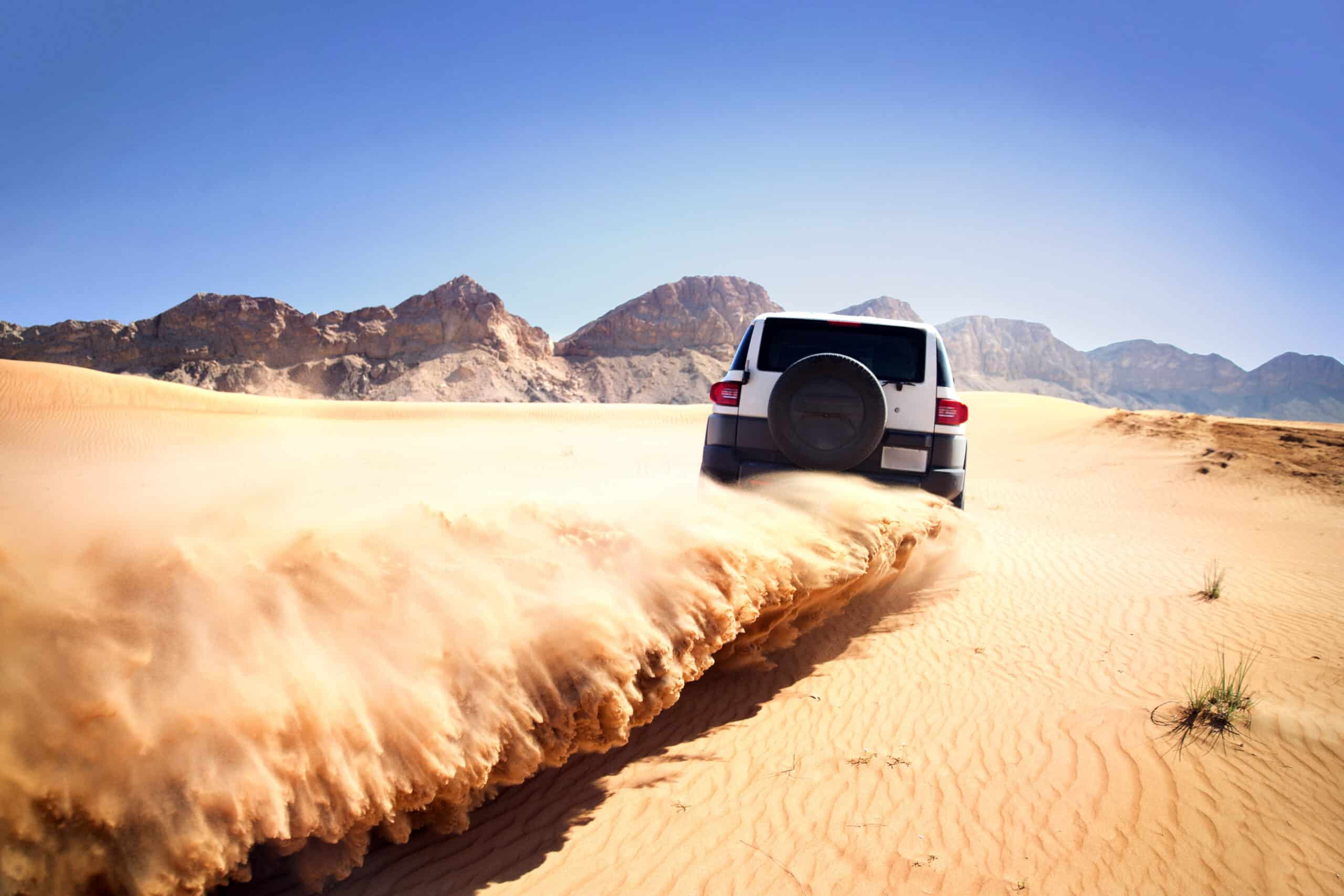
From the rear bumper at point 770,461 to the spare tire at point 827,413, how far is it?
7.2 inches

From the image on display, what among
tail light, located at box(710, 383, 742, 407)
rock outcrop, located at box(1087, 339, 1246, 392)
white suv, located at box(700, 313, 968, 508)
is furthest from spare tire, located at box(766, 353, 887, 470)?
rock outcrop, located at box(1087, 339, 1246, 392)

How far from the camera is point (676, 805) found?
3137 mm

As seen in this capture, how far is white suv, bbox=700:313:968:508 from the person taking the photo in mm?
4883

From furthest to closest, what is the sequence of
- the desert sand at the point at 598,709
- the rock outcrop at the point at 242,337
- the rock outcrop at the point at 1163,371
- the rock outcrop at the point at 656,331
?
the rock outcrop at the point at 1163,371
the rock outcrop at the point at 656,331
the rock outcrop at the point at 242,337
the desert sand at the point at 598,709

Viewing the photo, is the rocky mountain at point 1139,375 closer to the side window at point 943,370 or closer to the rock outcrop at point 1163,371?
the rock outcrop at point 1163,371

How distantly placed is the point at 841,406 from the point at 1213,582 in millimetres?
5017

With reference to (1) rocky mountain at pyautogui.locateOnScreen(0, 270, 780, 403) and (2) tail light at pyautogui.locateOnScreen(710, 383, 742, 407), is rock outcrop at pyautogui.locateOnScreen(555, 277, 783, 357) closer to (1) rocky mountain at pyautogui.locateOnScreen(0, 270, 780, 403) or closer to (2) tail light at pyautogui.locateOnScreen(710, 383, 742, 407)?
(1) rocky mountain at pyautogui.locateOnScreen(0, 270, 780, 403)

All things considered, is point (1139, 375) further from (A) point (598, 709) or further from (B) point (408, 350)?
(A) point (598, 709)

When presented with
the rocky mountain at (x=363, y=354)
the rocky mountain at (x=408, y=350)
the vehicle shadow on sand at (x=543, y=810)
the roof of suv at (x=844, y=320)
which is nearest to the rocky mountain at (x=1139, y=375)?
the rocky mountain at (x=408, y=350)

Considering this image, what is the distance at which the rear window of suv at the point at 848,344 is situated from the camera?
17.6ft

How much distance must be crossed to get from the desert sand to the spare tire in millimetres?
424

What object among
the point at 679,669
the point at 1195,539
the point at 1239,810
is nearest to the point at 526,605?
the point at 679,669

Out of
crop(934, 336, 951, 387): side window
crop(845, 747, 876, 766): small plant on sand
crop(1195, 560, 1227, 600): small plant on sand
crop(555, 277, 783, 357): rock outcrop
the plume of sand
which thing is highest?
crop(555, 277, 783, 357): rock outcrop

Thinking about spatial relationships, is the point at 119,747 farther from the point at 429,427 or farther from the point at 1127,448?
the point at 429,427
